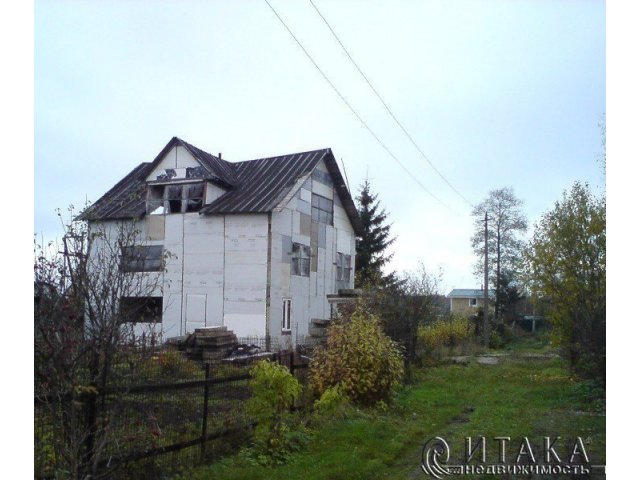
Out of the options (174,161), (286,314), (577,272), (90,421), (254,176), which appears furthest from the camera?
(254,176)

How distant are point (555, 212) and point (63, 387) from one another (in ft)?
18.8

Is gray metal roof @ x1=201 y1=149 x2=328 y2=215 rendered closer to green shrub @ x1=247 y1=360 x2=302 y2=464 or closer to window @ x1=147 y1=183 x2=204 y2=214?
window @ x1=147 y1=183 x2=204 y2=214

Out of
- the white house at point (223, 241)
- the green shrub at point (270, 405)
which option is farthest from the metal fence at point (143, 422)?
the white house at point (223, 241)

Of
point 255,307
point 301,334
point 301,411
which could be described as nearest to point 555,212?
point 301,411

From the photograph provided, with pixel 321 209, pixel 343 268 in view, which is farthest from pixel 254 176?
pixel 343 268

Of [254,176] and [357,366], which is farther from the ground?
[254,176]

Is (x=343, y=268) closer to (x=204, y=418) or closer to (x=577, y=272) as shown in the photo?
(x=577, y=272)

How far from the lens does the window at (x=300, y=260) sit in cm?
1648

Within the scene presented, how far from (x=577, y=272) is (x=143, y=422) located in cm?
575

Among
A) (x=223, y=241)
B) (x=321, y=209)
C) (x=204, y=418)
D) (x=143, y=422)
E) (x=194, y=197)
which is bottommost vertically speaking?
(x=204, y=418)

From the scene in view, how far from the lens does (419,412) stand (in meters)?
8.59

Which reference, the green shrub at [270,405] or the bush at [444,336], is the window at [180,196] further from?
the green shrub at [270,405]

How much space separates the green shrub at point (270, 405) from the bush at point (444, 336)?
839 cm

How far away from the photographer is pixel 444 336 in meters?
17.6
